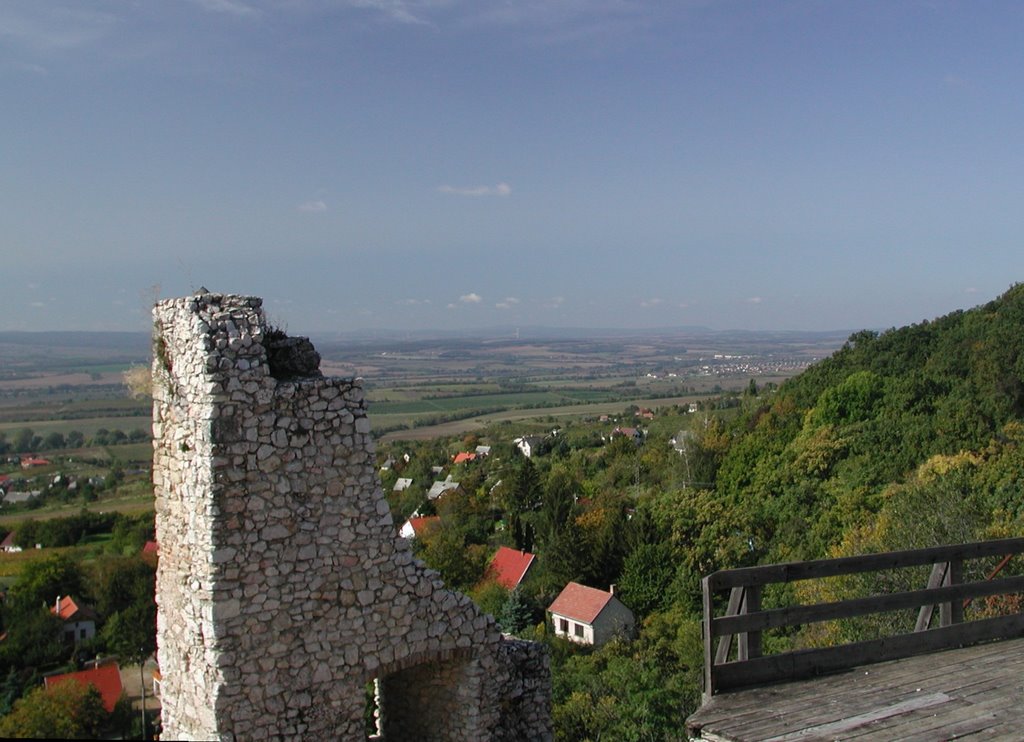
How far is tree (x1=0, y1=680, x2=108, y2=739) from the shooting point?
934 inches

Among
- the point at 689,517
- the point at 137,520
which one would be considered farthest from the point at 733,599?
the point at 137,520

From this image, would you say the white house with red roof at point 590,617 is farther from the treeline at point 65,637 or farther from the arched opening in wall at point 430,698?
the arched opening in wall at point 430,698

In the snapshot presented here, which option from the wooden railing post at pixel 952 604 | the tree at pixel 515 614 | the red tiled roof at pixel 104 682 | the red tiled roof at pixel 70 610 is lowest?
the red tiled roof at pixel 70 610

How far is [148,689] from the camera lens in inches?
1277

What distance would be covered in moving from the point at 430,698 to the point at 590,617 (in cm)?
2617

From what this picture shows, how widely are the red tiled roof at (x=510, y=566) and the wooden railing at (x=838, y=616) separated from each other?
105 feet

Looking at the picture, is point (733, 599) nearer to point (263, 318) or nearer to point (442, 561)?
point (263, 318)

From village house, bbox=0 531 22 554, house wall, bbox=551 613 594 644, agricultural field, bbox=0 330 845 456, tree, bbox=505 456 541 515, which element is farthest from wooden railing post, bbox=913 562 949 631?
agricultural field, bbox=0 330 845 456

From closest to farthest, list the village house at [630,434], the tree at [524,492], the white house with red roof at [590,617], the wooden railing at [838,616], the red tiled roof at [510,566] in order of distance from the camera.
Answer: the wooden railing at [838,616], the white house with red roof at [590,617], the red tiled roof at [510,566], the tree at [524,492], the village house at [630,434]

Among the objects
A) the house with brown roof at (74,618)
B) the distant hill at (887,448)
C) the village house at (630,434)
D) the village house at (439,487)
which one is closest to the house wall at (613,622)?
the distant hill at (887,448)

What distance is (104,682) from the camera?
95.4 feet

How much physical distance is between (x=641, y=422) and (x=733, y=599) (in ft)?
269

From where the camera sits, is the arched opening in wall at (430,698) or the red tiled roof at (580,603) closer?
the arched opening in wall at (430,698)

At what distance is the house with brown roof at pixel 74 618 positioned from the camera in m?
38.8
